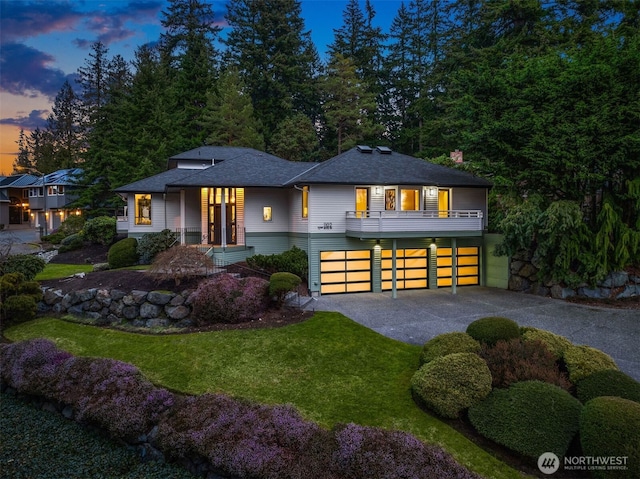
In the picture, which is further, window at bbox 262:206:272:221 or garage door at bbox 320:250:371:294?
window at bbox 262:206:272:221

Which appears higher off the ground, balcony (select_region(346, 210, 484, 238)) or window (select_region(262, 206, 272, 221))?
window (select_region(262, 206, 272, 221))

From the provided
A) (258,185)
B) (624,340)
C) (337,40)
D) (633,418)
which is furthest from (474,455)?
(337,40)

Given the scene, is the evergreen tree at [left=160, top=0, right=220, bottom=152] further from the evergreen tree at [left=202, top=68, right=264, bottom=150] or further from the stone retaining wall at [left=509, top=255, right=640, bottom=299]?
the stone retaining wall at [left=509, top=255, right=640, bottom=299]

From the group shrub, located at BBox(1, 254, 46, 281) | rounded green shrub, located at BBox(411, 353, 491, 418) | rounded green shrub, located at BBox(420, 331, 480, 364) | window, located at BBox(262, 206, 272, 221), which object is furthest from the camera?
window, located at BBox(262, 206, 272, 221)

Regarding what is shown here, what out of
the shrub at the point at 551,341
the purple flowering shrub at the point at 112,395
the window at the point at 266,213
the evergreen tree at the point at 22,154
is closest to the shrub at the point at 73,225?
the window at the point at 266,213

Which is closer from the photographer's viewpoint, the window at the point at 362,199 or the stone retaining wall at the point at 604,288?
the stone retaining wall at the point at 604,288

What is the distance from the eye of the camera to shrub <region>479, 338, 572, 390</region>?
7.61 meters

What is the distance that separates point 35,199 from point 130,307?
1801 inches

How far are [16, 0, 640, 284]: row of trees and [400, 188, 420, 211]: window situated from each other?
3.28m

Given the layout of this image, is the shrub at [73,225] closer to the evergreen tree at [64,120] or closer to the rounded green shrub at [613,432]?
the rounded green shrub at [613,432]

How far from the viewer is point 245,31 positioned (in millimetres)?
44219

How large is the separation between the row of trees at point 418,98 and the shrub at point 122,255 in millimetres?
11200

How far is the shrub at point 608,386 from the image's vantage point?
6.85m

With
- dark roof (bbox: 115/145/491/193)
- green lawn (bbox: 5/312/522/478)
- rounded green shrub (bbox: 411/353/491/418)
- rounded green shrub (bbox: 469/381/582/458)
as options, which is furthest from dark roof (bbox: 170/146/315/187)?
rounded green shrub (bbox: 469/381/582/458)
